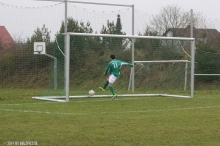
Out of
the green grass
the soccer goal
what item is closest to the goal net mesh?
the soccer goal

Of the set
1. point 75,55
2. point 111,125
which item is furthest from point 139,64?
point 111,125

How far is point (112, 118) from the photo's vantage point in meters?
11.9

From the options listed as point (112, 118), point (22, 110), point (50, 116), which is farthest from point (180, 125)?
point (22, 110)

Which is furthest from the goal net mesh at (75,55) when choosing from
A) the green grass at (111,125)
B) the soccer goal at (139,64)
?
the green grass at (111,125)

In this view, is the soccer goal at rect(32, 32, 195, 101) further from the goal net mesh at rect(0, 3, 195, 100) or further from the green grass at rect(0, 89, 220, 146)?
the green grass at rect(0, 89, 220, 146)

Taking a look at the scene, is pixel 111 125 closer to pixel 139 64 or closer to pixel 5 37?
pixel 5 37

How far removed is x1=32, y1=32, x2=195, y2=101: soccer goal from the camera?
20172mm

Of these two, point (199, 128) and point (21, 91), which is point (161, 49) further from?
point (199, 128)

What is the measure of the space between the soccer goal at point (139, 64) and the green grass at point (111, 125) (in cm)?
506

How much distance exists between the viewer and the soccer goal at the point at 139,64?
794 inches

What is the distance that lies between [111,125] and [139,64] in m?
12.5

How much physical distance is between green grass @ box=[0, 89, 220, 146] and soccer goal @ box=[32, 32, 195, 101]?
506cm

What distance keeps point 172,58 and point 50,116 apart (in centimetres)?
1175

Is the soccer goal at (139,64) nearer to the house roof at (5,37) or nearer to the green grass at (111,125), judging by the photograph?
the house roof at (5,37)
